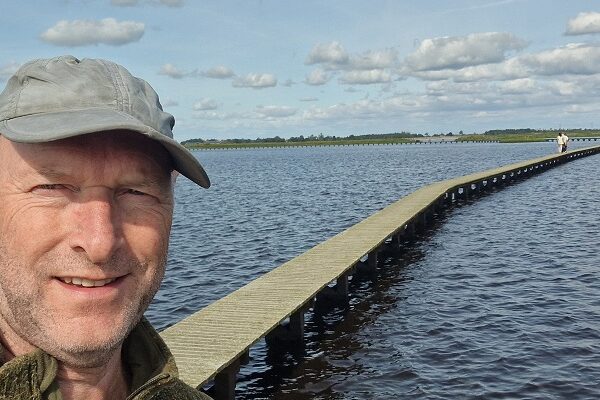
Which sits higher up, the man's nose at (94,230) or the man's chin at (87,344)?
the man's nose at (94,230)

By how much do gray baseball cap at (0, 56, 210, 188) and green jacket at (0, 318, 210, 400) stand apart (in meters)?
0.54

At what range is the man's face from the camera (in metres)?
1.41

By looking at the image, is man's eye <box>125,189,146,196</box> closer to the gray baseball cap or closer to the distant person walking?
the gray baseball cap

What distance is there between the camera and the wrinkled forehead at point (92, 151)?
1406 millimetres

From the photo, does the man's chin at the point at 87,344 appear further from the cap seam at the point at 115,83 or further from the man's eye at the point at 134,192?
the cap seam at the point at 115,83

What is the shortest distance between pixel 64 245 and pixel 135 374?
0.63 metres

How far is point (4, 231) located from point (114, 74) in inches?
18.7

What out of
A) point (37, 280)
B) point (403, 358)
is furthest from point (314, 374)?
point (37, 280)

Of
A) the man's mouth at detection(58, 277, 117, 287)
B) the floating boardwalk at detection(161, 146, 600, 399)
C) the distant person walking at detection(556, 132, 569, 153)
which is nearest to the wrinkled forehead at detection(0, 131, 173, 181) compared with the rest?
the man's mouth at detection(58, 277, 117, 287)

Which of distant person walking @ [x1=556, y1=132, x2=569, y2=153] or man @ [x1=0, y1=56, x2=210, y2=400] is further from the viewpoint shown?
distant person walking @ [x1=556, y1=132, x2=569, y2=153]

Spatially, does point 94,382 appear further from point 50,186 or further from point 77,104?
point 77,104

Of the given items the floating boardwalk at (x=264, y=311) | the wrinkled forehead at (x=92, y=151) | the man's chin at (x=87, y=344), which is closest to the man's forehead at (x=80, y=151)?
the wrinkled forehead at (x=92, y=151)

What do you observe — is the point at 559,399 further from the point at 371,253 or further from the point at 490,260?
the point at 490,260

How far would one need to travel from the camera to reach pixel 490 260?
21094mm
